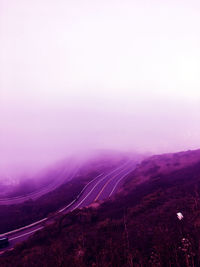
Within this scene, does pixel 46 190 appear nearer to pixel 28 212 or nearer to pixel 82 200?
pixel 28 212

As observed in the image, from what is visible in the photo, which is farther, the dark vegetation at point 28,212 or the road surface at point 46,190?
the road surface at point 46,190

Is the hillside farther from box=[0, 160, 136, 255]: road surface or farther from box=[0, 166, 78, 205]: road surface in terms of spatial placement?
box=[0, 166, 78, 205]: road surface

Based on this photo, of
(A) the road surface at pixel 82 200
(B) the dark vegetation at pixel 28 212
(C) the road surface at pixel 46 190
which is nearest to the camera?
(A) the road surface at pixel 82 200

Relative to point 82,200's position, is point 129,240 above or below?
above

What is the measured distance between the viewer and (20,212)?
4394 cm

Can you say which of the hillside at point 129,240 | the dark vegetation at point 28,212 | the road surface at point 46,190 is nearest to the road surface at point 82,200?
the dark vegetation at point 28,212

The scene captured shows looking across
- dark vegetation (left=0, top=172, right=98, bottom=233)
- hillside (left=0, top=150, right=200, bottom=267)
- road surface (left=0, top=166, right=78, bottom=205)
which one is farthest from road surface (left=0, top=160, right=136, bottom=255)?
road surface (left=0, top=166, right=78, bottom=205)

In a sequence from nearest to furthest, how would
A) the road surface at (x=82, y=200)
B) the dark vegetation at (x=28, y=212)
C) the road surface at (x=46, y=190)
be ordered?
1. the road surface at (x=82, y=200)
2. the dark vegetation at (x=28, y=212)
3. the road surface at (x=46, y=190)

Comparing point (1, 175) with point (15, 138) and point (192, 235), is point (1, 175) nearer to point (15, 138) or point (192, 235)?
point (15, 138)

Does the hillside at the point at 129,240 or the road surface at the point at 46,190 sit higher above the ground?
the hillside at the point at 129,240

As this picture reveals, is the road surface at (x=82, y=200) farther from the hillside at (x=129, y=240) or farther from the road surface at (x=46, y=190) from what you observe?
the road surface at (x=46, y=190)

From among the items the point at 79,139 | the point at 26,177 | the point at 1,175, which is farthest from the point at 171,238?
the point at 79,139

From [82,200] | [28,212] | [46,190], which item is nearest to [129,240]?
[82,200]

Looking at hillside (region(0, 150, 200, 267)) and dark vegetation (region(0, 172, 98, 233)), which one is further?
dark vegetation (region(0, 172, 98, 233))
